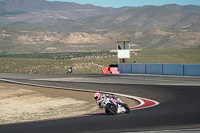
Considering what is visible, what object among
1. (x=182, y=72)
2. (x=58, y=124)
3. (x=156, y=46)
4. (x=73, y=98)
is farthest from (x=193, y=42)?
(x=58, y=124)

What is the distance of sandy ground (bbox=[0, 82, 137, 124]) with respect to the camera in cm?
1770

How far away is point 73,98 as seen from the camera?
24156 millimetres

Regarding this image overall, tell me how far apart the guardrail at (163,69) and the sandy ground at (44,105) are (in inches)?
611

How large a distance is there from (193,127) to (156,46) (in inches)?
6556

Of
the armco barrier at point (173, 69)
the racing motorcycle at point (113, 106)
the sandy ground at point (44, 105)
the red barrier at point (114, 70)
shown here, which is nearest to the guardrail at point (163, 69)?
the armco barrier at point (173, 69)

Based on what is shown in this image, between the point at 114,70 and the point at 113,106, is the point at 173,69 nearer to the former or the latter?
the point at 114,70

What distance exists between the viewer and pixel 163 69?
1686 inches

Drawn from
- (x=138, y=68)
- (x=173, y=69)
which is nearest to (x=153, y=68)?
(x=138, y=68)

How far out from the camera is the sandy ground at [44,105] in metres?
17.7

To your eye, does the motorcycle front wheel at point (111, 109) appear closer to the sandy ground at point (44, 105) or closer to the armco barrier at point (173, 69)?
the sandy ground at point (44, 105)

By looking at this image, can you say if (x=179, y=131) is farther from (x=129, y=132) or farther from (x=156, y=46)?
(x=156, y=46)

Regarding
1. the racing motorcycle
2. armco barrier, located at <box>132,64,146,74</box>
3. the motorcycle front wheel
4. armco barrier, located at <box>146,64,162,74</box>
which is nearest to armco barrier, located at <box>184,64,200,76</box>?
armco barrier, located at <box>146,64,162,74</box>

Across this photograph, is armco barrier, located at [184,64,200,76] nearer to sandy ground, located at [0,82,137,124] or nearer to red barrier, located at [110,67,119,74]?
red barrier, located at [110,67,119,74]

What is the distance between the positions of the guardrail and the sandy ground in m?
15.5
